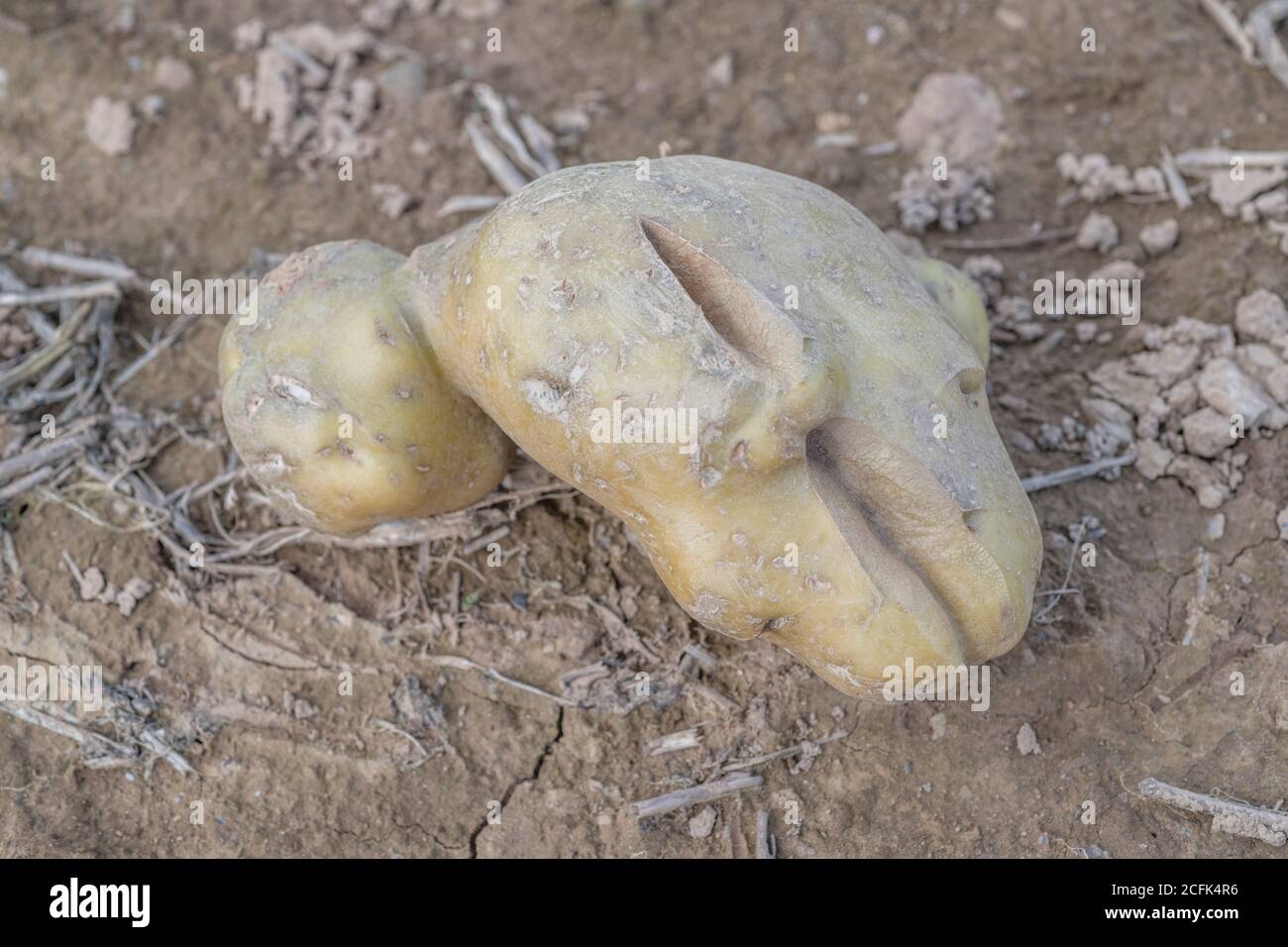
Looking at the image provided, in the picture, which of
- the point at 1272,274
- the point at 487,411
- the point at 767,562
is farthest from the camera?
the point at 1272,274

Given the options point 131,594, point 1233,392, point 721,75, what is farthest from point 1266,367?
point 131,594

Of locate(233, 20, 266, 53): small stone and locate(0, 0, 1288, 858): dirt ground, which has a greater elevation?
locate(233, 20, 266, 53): small stone

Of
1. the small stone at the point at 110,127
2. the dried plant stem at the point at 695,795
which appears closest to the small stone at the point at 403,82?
the small stone at the point at 110,127

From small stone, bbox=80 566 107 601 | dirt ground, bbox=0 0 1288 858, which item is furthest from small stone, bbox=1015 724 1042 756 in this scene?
small stone, bbox=80 566 107 601

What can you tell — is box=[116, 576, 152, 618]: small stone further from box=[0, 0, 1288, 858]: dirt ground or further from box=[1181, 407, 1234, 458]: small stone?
box=[1181, 407, 1234, 458]: small stone

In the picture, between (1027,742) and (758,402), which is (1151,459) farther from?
(758,402)

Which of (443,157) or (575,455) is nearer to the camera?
(575,455)

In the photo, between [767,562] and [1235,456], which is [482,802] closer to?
[767,562]

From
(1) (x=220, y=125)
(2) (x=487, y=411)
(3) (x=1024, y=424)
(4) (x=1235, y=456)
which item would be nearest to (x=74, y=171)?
(1) (x=220, y=125)
